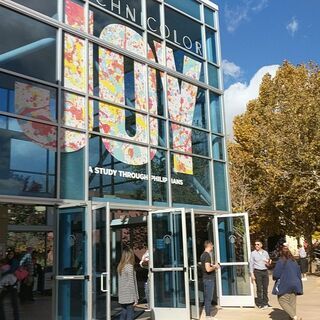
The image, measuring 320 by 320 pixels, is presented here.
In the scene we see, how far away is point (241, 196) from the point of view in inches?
1230

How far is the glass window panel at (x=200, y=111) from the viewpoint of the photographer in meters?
13.8

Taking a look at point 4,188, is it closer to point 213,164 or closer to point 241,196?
point 213,164

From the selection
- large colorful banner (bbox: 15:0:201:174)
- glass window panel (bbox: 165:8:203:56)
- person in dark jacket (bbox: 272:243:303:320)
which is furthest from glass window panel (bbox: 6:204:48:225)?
person in dark jacket (bbox: 272:243:303:320)

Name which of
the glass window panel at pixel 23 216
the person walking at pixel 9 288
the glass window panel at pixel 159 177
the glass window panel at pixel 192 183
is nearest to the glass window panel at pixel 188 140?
the glass window panel at pixel 192 183

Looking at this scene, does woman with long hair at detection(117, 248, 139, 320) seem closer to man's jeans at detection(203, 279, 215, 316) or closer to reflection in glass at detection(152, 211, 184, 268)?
reflection in glass at detection(152, 211, 184, 268)

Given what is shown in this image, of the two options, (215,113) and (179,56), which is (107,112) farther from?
(215,113)

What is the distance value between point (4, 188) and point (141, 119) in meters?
4.19

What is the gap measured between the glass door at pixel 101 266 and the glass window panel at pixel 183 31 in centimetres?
591

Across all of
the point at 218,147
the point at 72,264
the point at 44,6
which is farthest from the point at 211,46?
the point at 72,264

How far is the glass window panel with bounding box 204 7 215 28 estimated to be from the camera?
49.0 ft

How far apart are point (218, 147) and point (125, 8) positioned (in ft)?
15.5

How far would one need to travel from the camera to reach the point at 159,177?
1221 centimetres

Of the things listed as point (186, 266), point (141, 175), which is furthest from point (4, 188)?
point (186, 266)

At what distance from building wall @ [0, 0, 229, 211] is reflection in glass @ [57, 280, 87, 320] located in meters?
1.68
